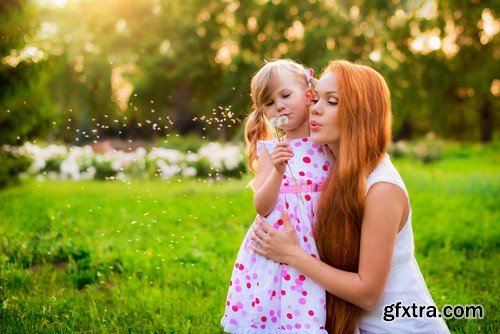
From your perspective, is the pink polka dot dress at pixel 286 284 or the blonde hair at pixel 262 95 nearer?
the pink polka dot dress at pixel 286 284

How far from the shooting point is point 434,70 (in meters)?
23.8

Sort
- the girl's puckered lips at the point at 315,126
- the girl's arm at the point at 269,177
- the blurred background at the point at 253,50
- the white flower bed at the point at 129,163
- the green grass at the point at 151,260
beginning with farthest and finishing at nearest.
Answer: the blurred background at the point at 253,50 < the white flower bed at the point at 129,163 < the green grass at the point at 151,260 < the girl's puckered lips at the point at 315,126 < the girl's arm at the point at 269,177

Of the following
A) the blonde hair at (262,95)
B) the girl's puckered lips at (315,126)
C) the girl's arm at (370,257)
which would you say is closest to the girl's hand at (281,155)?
the girl's puckered lips at (315,126)

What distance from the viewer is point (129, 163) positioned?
413 inches

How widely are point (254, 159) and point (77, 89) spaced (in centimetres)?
3018

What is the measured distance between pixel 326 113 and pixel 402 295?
86cm

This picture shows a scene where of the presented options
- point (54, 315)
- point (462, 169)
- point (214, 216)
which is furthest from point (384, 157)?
point (462, 169)

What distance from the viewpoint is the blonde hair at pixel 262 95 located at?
3012mm

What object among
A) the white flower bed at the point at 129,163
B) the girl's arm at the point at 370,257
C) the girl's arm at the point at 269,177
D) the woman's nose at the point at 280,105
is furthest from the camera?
the white flower bed at the point at 129,163

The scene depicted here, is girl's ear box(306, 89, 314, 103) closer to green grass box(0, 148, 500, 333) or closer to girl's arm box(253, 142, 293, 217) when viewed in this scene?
girl's arm box(253, 142, 293, 217)

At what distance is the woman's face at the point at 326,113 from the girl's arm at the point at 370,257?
1.08 feet

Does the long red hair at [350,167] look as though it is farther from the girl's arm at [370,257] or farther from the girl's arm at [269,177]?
the girl's arm at [269,177]

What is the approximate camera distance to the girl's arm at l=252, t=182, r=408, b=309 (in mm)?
2289

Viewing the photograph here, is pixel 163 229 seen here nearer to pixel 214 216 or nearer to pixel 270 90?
pixel 214 216
